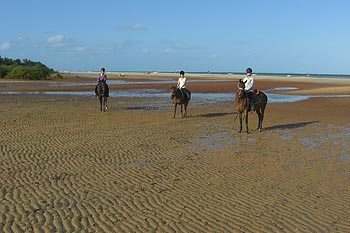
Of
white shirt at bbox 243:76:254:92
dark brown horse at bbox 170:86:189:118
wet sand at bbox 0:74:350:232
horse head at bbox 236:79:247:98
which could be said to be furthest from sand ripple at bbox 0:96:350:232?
dark brown horse at bbox 170:86:189:118

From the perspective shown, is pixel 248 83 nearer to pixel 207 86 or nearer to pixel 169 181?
pixel 169 181

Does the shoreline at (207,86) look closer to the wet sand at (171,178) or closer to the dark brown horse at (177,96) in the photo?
the dark brown horse at (177,96)

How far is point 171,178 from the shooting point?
9.48 m

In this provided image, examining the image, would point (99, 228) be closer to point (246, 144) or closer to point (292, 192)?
point (292, 192)

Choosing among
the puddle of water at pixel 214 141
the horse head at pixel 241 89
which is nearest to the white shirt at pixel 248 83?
the horse head at pixel 241 89

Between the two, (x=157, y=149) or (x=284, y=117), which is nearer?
(x=157, y=149)

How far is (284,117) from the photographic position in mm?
21359

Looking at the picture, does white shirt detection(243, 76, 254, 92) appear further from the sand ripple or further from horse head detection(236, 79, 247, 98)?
the sand ripple

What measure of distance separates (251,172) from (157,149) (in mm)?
3435

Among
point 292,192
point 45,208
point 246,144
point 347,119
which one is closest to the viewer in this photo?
point 45,208

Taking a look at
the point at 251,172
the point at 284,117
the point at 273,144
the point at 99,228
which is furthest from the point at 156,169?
the point at 284,117

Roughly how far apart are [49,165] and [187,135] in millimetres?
6002

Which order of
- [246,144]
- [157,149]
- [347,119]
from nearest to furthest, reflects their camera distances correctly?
[157,149]
[246,144]
[347,119]

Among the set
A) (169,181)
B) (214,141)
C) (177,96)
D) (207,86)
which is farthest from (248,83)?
(207,86)
